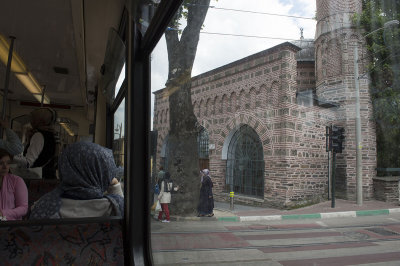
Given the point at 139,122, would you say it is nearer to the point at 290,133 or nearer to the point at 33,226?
the point at 33,226

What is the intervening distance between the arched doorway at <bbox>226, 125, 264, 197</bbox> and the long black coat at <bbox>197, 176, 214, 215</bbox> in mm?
93

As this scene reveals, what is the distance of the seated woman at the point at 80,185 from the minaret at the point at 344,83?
99 centimetres

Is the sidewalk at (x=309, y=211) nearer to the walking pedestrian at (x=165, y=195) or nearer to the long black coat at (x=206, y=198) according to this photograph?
the long black coat at (x=206, y=198)

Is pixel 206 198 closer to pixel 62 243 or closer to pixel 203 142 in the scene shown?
pixel 203 142

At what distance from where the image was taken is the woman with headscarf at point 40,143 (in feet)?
7.57

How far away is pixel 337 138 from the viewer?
1.97 ft

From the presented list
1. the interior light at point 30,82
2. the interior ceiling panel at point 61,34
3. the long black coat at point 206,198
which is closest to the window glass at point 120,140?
the interior ceiling panel at point 61,34

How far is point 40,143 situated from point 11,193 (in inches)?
26.5

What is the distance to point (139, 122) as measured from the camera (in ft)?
5.50

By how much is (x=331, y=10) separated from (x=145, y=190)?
134 centimetres

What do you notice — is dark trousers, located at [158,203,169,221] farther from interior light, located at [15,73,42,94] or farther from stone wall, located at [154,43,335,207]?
interior light, located at [15,73,42,94]

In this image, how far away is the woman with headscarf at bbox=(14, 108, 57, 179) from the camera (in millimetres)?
2309

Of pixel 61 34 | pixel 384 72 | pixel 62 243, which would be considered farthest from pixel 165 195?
pixel 61 34

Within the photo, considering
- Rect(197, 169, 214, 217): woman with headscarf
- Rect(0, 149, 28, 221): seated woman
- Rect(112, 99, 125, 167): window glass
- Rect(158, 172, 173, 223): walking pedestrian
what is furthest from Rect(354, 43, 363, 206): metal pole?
Rect(0, 149, 28, 221): seated woman
